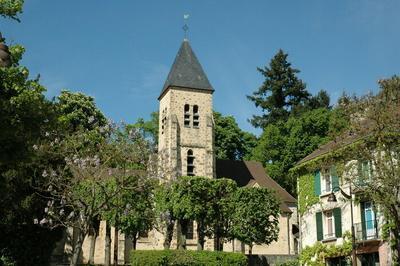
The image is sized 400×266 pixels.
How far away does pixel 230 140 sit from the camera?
195ft

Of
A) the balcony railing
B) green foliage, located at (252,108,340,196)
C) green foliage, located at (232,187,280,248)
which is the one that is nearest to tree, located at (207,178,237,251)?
green foliage, located at (232,187,280,248)

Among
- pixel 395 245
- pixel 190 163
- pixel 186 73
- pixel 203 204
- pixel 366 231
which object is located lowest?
pixel 395 245

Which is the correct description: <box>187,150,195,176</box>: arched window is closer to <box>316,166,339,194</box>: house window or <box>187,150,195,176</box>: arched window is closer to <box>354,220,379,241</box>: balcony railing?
<box>316,166,339,194</box>: house window

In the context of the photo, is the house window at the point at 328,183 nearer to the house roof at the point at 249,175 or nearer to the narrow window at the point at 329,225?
the narrow window at the point at 329,225

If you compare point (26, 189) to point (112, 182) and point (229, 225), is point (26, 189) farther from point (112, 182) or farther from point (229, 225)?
point (229, 225)

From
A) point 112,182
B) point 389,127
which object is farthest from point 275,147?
point 389,127

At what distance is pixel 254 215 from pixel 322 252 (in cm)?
598

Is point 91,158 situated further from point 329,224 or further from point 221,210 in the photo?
point 329,224

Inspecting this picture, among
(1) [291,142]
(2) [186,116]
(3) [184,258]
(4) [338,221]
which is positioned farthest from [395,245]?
(1) [291,142]

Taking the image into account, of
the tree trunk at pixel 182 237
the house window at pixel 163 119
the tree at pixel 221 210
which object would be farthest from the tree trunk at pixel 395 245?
the house window at pixel 163 119

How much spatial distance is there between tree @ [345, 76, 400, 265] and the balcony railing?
393 centimetres

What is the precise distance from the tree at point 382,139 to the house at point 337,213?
815mm

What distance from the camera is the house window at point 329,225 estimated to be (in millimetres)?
29969

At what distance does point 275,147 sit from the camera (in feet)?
176
